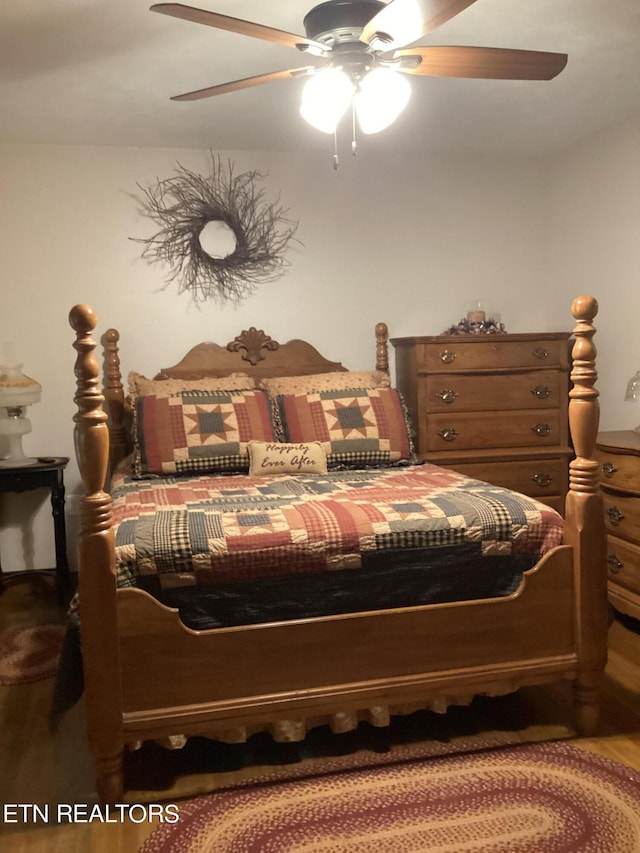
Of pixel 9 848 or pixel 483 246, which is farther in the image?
pixel 483 246

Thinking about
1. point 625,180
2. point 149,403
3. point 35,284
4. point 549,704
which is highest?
point 625,180

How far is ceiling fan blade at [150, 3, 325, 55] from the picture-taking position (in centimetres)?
159

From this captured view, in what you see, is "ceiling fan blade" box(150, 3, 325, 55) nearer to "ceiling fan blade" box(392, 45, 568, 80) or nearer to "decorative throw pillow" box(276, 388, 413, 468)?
"ceiling fan blade" box(392, 45, 568, 80)

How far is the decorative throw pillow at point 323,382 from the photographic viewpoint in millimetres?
3242

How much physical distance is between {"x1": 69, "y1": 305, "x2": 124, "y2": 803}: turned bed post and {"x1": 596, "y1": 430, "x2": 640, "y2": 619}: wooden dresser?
190 cm

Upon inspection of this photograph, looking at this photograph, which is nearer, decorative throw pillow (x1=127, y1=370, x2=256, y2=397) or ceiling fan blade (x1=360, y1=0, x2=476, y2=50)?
ceiling fan blade (x1=360, y1=0, x2=476, y2=50)

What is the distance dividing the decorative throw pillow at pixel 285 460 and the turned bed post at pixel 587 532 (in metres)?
1.14

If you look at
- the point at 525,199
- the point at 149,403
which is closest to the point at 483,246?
the point at 525,199

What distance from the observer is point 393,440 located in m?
2.98

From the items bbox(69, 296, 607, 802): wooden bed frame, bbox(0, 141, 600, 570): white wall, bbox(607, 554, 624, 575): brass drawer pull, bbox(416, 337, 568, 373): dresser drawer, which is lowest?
bbox(607, 554, 624, 575): brass drawer pull

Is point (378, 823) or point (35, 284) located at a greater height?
point (35, 284)

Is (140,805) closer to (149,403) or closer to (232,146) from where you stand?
(149,403)

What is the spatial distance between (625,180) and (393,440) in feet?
5.50

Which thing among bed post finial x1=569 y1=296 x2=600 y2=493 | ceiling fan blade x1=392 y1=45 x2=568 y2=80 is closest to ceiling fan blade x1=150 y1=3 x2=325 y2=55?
ceiling fan blade x1=392 y1=45 x2=568 y2=80
